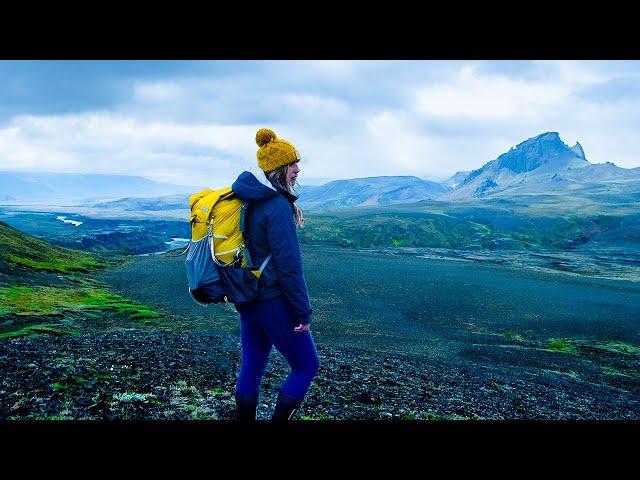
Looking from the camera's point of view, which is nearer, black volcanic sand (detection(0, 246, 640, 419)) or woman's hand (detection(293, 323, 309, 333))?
woman's hand (detection(293, 323, 309, 333))

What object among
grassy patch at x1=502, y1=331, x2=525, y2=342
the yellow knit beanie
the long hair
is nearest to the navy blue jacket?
the long hair

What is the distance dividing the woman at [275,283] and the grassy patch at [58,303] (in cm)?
2365

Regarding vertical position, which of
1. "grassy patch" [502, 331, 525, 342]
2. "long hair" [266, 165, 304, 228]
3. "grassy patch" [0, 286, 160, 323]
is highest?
"long hair" [266, 165, 304, 228]

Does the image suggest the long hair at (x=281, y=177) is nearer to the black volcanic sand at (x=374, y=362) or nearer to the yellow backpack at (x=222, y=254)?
the yellow backpack at (x=222, y=254)

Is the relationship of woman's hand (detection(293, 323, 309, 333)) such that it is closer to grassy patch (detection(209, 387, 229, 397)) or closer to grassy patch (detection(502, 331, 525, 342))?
grassy patch (detection(209, 387, 229, 397))

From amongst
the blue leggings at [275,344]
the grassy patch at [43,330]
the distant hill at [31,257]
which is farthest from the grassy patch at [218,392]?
the distant hill at [31,257]

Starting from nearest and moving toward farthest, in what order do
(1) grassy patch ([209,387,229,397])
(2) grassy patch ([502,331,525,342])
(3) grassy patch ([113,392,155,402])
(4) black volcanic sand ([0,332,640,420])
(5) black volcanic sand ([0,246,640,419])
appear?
(4) black volcanic sand ([0,332,640,420]), (3) grassy patch ([113,392,155,402]), (5) black volcanic sand ([0,246,640,419]), (1) grassy patch ([209,387,229,397]), (2) grassy patch ([502,331,525,342])

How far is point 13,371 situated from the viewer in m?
10.1

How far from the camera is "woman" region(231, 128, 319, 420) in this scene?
4.94m

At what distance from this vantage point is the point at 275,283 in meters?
5.08

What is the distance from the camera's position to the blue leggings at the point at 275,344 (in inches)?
202
